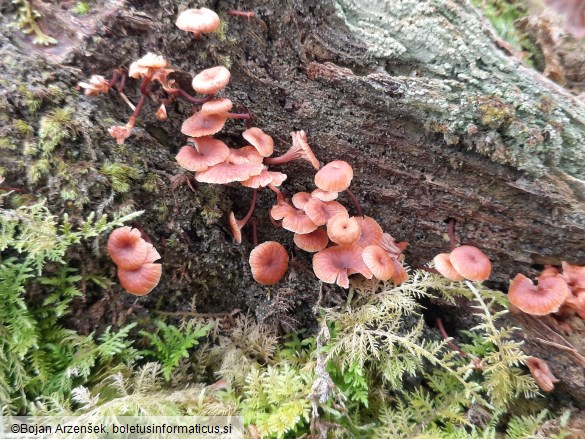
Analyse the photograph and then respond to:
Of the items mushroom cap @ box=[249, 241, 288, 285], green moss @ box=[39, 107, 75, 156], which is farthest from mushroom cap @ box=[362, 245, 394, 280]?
green moss @ box=[39, 107, 75, 156]

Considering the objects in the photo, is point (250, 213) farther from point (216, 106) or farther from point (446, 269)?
point (446, 269)

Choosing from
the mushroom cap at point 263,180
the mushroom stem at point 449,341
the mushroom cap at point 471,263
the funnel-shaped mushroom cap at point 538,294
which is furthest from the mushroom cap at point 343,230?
the funnel-shaped mushroom cap at point 538,294

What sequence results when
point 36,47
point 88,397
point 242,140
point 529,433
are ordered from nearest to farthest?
point 88,397 < point 36,47 < point 529,433 < point 242,140

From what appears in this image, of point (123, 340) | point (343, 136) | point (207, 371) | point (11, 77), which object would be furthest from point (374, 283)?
point (11, 77)

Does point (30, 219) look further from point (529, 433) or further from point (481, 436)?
point (529, 433)

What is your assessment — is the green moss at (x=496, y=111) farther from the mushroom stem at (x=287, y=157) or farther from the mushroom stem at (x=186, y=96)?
the mushroom stem at (x=186, y=96)

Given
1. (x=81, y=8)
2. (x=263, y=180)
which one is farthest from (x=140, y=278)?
(x=81, y=8)
